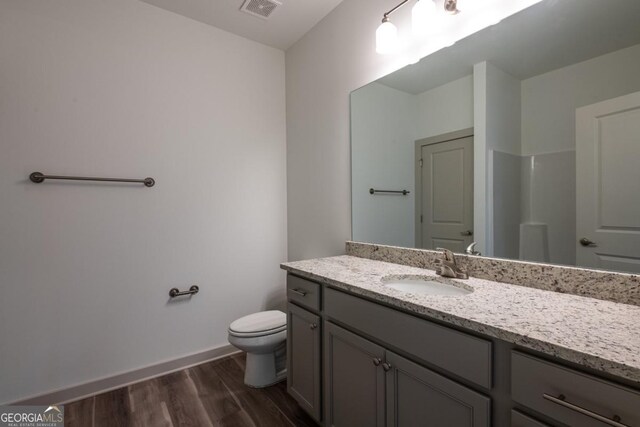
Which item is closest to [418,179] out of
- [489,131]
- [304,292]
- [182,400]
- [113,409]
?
[489,131]

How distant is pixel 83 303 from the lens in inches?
66.1

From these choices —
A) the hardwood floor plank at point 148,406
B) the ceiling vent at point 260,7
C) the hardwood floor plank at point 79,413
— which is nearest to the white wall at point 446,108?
the ceiling vent at point 260,7

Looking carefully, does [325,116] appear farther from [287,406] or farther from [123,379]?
[123,379]

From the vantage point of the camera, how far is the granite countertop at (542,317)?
1.90ft

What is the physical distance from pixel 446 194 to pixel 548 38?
2.27 feet

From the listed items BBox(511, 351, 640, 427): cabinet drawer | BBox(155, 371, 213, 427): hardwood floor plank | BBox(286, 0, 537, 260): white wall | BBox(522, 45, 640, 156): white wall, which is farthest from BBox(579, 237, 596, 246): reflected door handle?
BBox(155, 371, 213, 427): hardwood floor plank

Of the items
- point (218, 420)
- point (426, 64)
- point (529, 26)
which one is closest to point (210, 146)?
point (426, 64)

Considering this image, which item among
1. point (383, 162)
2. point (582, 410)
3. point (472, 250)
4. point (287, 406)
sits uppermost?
point (383, 162)

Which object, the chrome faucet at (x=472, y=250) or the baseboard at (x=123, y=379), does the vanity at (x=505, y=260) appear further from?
the baseboard at (x=123, y=379)

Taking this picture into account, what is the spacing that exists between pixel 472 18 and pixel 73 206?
2.26m

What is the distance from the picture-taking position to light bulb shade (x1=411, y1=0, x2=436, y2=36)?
4.24 feet

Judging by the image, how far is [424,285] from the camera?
50.8 inches

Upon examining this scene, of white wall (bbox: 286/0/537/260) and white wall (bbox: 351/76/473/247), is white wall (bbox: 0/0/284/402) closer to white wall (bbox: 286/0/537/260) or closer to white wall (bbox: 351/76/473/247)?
white wall (bbox: 286/0/537/260)

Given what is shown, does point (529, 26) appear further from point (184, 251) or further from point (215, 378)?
point (215, 378)
